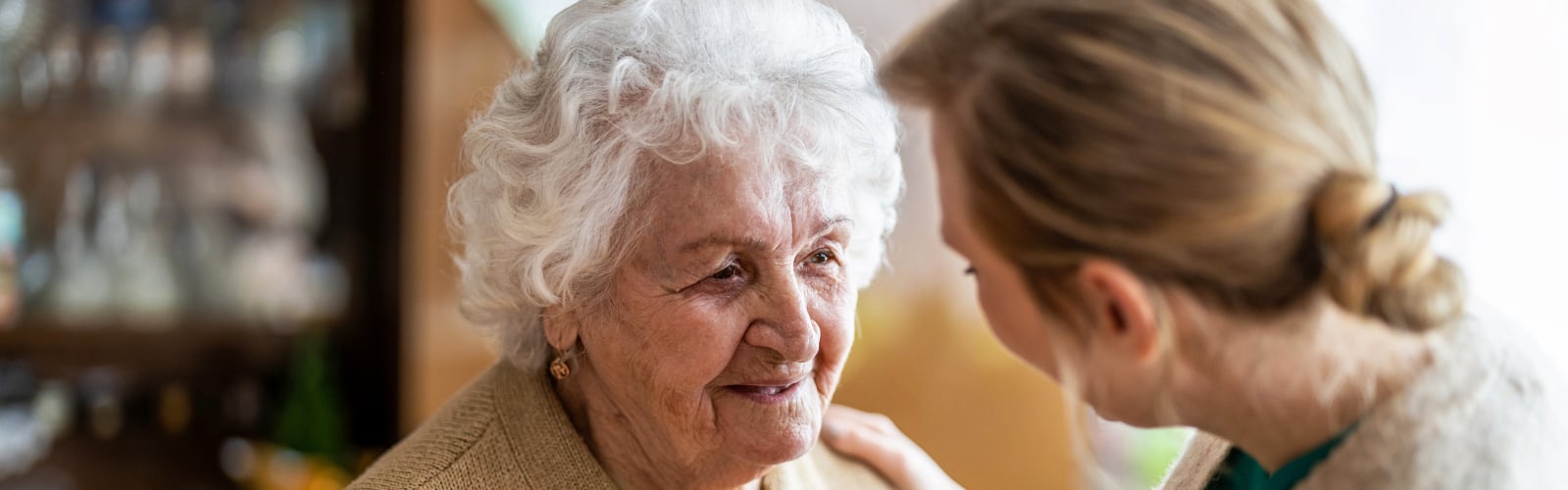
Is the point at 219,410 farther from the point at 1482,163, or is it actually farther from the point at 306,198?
the point at 1482,163

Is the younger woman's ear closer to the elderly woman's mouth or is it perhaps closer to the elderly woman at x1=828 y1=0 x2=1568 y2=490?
the elderly woman at x1=828 y1=0 x2=1568 y2=490

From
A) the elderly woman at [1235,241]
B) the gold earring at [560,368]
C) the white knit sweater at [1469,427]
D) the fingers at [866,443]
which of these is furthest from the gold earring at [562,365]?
the white knit sweater at [1469,427]

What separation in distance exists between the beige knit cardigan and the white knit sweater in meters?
0.72

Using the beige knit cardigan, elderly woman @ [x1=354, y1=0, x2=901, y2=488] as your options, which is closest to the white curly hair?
elderly woman @ [x1=354, y1=0, x2=901, y2=488]

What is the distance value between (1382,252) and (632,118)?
0.68 m

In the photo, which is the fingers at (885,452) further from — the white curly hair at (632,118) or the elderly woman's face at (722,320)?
the white curly hair at (632,118)

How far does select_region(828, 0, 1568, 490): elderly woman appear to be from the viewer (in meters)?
0.74

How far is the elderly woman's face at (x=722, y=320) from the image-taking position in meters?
1.20

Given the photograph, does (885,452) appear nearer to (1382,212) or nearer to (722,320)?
(722,320)

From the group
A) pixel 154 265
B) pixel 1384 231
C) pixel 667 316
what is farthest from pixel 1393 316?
pixel 154 265

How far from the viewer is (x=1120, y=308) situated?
79 cm

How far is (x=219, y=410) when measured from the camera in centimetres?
298

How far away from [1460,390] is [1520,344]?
0.07 m

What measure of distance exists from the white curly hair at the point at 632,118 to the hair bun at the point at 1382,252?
1.84 feet
